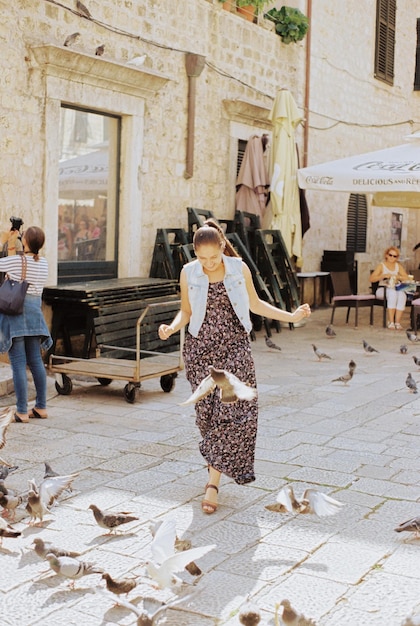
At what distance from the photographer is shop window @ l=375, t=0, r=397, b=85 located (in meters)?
18.1

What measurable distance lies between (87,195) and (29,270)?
4.08 meters

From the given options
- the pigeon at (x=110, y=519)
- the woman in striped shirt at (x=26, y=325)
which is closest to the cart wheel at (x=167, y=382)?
the woman in striped shirt at (x=26, y=325)

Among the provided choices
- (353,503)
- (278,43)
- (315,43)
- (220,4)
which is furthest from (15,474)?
(315,43)

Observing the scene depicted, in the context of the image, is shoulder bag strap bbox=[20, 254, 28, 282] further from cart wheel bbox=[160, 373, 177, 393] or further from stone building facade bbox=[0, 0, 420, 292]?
stone building facade bbox=[0, 0, 420, 292]

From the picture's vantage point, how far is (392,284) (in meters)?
13.1

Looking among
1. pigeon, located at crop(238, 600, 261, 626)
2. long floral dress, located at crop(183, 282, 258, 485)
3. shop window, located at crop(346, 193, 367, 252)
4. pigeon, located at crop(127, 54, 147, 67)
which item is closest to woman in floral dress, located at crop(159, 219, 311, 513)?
long floral dress, located at crop(183, 282, 258, 485)

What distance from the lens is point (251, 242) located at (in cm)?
1307

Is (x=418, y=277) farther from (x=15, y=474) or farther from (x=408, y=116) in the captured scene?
(x=15, y=474)

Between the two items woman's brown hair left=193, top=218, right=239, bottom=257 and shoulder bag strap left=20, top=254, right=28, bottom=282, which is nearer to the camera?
woman's brown hair left=193, top=218, right=239, bottom=257

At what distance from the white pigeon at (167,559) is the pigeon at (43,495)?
3.27 ft

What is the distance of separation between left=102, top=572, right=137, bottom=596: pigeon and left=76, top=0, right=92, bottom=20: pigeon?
770 cm

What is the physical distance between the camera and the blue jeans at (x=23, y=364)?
6816 millimetres

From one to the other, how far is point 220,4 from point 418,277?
6.25 m

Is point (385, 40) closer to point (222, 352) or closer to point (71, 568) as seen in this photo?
point (222, 352)
